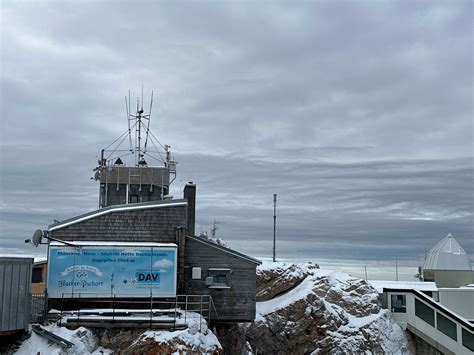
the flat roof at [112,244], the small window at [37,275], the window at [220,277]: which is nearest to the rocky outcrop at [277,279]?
the window at [220,277]

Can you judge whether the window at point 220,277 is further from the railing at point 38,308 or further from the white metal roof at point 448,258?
the white metal roof at point 448,258

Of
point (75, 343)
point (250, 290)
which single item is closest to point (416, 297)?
point (250, 290)

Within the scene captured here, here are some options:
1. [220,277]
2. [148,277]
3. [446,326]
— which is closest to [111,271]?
[148,277]

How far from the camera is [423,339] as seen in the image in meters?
40.9

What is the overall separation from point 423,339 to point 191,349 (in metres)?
22.5

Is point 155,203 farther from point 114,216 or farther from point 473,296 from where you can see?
point 473,296

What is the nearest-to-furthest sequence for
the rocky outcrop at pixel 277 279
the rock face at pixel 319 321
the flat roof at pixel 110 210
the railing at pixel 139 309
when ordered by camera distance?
the railing at pixel 139 309, the flat roof at pixel 110 210, the rock face at pixel 319 321, the rocky outcrop at pixel 277 279

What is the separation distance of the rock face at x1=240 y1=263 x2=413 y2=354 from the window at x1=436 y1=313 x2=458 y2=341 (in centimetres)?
259

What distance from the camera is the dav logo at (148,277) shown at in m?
29.7

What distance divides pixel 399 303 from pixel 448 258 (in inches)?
933

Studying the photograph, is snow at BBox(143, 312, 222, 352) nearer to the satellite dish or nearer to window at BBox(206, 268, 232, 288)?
window at BBox(206, 268, 232, 288)

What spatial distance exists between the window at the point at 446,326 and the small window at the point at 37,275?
1058 inches

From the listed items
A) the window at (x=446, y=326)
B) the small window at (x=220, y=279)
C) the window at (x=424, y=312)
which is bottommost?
the window at (x=446, y=326)

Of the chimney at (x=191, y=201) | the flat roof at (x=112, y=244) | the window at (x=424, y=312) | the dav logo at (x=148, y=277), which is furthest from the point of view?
the window at (x=424, y=312)
